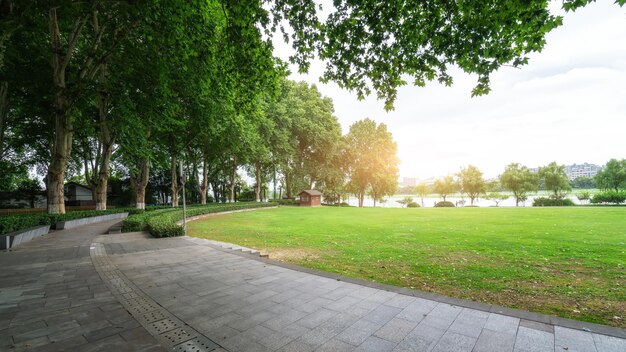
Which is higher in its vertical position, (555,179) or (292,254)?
(555,179)

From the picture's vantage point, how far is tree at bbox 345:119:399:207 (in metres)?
48.6

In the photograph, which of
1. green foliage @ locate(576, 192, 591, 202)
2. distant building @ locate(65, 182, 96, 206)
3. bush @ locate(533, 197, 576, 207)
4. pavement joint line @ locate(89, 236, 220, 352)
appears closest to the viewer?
pavement joint line @ locate(89, 236, 220, 352)

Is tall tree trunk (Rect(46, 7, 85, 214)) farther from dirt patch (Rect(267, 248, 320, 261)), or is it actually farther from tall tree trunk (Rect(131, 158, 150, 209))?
dirt patch (Rect(267, 248, 320, 261))

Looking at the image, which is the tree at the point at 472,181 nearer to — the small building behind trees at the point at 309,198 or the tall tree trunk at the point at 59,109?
the small building behind trees at the point at 309,198

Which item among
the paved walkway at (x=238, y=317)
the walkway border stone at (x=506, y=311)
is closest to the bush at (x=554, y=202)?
the walkway border stone at (x=506, y=311)

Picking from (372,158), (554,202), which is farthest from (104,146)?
(554,202)

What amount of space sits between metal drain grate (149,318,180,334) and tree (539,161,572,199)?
58.8m

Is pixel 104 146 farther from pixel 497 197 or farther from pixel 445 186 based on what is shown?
pixel 497 197

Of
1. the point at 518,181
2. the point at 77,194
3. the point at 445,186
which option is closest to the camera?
the point at 77,194

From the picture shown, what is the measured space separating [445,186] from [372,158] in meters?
21.4

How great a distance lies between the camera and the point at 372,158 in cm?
4847

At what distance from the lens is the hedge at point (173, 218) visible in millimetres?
11992

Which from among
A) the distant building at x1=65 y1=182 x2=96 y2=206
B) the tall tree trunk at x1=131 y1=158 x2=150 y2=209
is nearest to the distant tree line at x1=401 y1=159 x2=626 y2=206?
the tall tree trunk at x1=131 y1=158 x2=150 y2=209

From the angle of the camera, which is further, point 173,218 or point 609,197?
point 609,197
